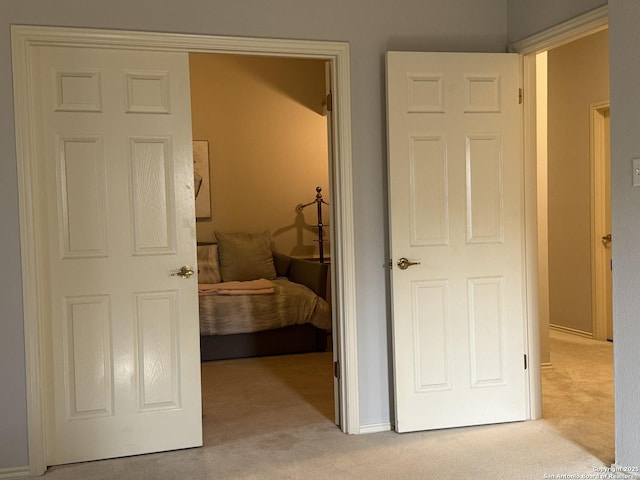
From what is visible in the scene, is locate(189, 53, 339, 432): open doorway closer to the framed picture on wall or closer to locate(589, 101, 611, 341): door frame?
the framed picture on wall

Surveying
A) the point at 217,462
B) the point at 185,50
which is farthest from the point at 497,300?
the point at 185,50

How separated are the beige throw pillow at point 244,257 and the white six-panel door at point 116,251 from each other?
2.84 m

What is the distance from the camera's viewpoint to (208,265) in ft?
20.0

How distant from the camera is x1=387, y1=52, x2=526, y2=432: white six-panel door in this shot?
343 cm

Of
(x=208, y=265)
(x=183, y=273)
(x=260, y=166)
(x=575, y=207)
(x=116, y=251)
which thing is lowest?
(x=208, y=265)

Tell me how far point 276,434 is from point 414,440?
0.71m

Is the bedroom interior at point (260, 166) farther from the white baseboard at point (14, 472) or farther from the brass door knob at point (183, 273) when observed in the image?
the white baseboard at point (14, 472)

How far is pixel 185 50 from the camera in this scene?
322cm

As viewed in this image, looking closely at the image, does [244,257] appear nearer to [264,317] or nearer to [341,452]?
[264,317]

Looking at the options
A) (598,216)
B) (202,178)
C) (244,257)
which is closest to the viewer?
(598,216)

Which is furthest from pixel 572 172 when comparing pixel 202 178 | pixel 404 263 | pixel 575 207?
pixel 202 178

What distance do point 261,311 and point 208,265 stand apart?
0.94m

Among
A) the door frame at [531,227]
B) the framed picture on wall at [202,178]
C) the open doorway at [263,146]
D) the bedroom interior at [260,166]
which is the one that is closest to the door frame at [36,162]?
the door frame at [531,227]

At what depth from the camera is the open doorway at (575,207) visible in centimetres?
491
